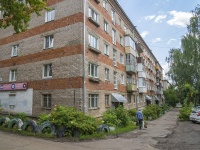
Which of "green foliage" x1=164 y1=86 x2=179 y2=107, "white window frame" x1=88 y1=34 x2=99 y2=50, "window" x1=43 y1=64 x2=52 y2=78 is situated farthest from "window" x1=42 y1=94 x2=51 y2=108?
"green foliage" x1=164 y1=86 x2=179 y2=107

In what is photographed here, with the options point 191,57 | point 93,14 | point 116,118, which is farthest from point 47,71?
point 191,57

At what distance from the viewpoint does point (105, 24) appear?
22844mm

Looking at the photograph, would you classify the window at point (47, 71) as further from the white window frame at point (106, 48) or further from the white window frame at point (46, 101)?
the white window frame at point (106, 48)

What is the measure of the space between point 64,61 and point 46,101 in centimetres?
398

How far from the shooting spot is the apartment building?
17.0m

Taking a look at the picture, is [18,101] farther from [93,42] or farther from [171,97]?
[171,97]

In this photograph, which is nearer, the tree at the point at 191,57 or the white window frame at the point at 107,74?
the white window frame at the point at 107,74

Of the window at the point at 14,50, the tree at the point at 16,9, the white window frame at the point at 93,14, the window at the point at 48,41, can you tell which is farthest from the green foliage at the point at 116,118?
the window at the point at 14,50

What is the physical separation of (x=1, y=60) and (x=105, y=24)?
12.1 metres

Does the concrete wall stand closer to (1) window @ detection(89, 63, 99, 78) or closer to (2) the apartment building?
(2) the apartment building

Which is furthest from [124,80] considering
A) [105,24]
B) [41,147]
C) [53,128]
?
[41,147]

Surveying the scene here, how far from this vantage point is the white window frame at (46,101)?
18.2 meters

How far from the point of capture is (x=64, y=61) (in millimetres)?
17547

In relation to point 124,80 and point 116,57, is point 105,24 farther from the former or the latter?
point 124,80
